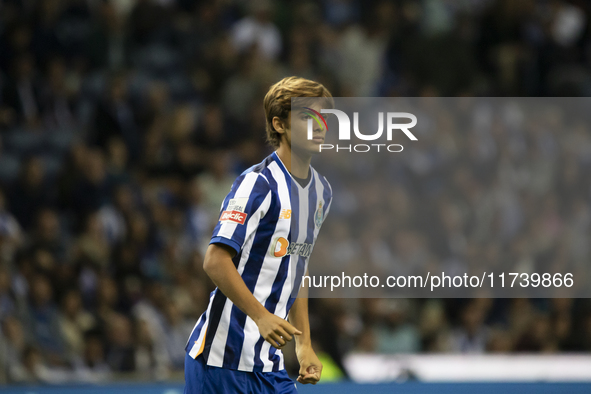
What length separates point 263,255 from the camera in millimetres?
2951

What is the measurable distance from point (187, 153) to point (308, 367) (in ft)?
16.7

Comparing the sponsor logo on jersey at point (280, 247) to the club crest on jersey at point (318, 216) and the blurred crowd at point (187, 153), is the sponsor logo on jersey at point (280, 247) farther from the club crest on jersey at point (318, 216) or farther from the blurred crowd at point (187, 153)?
the blurred crowd at point (187, 153)

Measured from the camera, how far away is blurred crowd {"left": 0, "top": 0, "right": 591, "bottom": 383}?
6.50 m

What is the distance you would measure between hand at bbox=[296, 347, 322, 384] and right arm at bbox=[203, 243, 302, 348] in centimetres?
36

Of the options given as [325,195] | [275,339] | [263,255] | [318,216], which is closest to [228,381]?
[275,339]

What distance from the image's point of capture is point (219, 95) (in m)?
8.68

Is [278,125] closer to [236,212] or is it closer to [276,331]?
[236,212]

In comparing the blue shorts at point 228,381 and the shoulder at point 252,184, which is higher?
the shoulder at point 252,184

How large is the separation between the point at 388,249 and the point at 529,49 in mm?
4620

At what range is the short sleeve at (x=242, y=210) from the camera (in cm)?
283

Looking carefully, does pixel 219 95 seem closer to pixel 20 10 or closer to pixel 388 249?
pixel 20 10

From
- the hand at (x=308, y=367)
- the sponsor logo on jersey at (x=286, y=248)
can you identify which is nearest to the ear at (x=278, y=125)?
the sponsor logo on jersey at (x=286, y=248)

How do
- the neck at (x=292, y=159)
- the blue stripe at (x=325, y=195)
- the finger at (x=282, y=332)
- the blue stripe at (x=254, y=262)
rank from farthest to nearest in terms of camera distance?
the blue stripe at (x=325, y=195), the neck at (x=292, y=159), the blue stripe at (x=254, y=262), the finger at (x=282, y=332)

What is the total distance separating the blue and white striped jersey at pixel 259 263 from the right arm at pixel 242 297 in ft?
0.36
